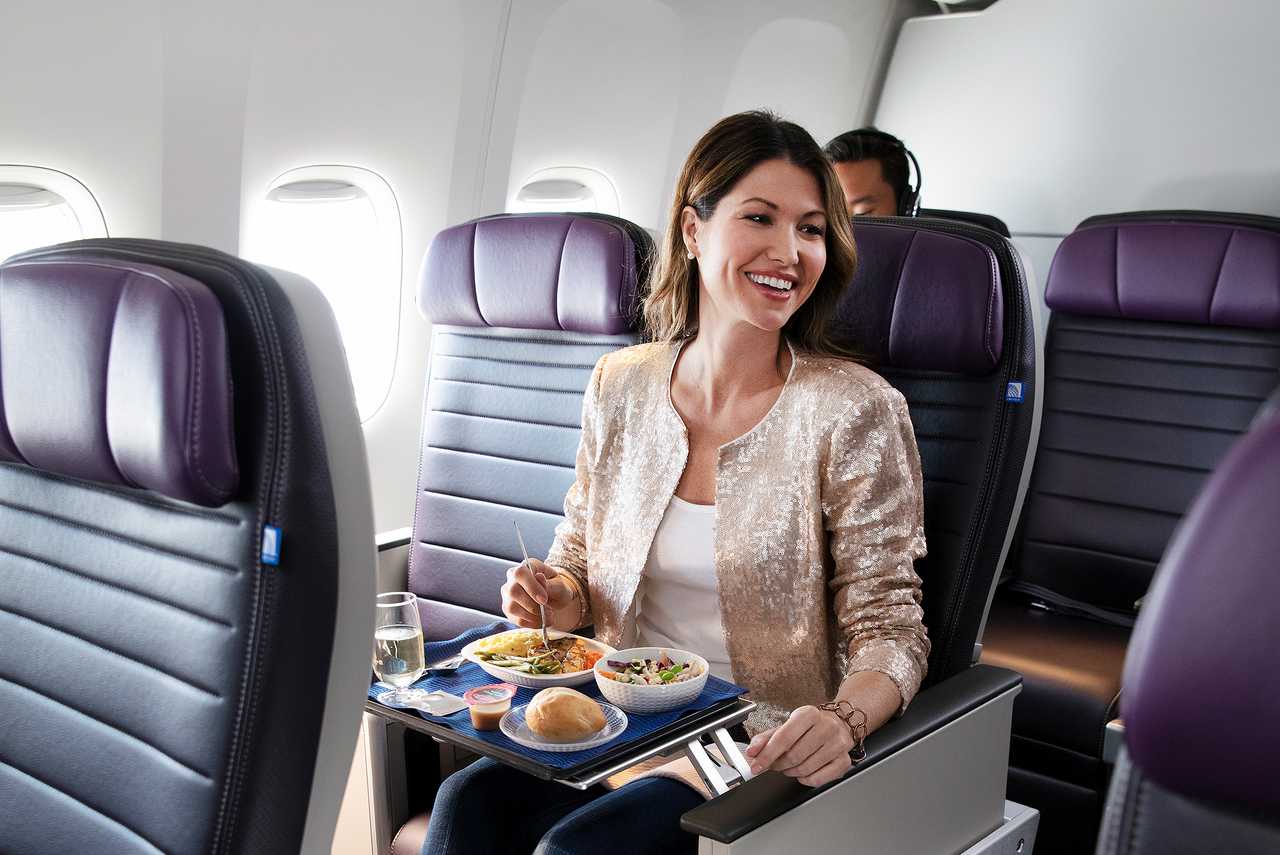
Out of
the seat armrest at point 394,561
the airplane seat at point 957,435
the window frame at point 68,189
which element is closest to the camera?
the airplane seat at point 957,435

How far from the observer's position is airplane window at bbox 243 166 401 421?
285cm

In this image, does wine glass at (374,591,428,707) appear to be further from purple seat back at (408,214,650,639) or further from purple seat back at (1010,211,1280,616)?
purple seat back at (1010,211,1280,616)

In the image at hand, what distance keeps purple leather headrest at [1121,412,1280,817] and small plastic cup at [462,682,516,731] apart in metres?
0.89

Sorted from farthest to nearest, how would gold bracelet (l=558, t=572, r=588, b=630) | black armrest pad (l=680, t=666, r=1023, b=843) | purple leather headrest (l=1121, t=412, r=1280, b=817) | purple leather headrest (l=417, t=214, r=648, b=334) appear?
1. purple leather headrest (l=417, t=214, r=648, b=334)
2. gold bracelet (l=558, t=572, r=588, b=630)
3. black armrest pad (l=680, t=666, r=1023, b=843)
4. purple leather headrest (l=1121, t=412, r=1280, b=817)

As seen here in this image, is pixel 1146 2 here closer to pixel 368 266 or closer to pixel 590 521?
pixel 368 266

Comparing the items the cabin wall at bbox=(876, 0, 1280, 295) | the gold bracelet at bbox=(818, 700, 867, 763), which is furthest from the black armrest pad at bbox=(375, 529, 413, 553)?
the cabin wall at bbox=(876, 0, 1280, 295)

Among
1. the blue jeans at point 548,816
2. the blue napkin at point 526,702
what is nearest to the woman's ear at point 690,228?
the blue napkin at point 526,702

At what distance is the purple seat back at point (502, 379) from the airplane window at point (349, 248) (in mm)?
450

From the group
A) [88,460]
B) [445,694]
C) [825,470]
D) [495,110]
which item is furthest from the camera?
[495,110]

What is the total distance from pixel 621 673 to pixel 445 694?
8.4 inches

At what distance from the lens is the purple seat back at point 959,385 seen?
1786 millimetres

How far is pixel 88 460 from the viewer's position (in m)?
1.13

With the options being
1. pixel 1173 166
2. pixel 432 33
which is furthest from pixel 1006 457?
pixel 1173 166

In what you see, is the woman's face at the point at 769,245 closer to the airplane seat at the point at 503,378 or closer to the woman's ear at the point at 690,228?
the woman's ear at the point at 690,228
